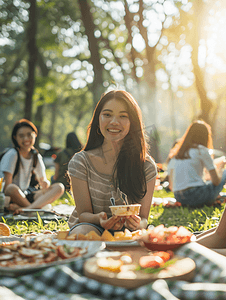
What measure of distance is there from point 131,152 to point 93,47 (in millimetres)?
8739

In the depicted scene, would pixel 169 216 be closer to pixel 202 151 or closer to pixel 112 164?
pixel 202 151

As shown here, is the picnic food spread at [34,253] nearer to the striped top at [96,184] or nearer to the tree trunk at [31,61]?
the striped top at [96,184]

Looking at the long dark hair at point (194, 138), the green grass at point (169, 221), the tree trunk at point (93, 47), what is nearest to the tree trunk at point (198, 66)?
the tree trunk at point (93, 47)

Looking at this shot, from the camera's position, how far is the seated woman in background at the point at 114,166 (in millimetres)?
2750

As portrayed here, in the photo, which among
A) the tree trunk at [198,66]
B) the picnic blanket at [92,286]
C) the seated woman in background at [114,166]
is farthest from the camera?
the tree trunk at [198,66]

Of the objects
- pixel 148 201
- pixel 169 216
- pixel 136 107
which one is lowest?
pixel 169 216

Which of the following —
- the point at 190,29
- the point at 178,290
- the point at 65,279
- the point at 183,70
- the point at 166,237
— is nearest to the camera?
the point at 178,290

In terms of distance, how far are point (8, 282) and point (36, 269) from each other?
0.12m

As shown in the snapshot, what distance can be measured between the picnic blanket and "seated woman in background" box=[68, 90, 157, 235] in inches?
47.9

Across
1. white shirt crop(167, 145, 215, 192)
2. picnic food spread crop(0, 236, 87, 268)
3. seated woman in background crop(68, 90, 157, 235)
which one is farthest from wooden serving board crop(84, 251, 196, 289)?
white shirt crop(167, 145, 215, 192)

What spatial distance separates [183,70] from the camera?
58.9ft

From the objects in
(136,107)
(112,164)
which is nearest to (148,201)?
(112,164)

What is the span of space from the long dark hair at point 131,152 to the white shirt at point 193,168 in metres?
3.13

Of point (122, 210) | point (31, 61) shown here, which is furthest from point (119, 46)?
point (122, 210)
